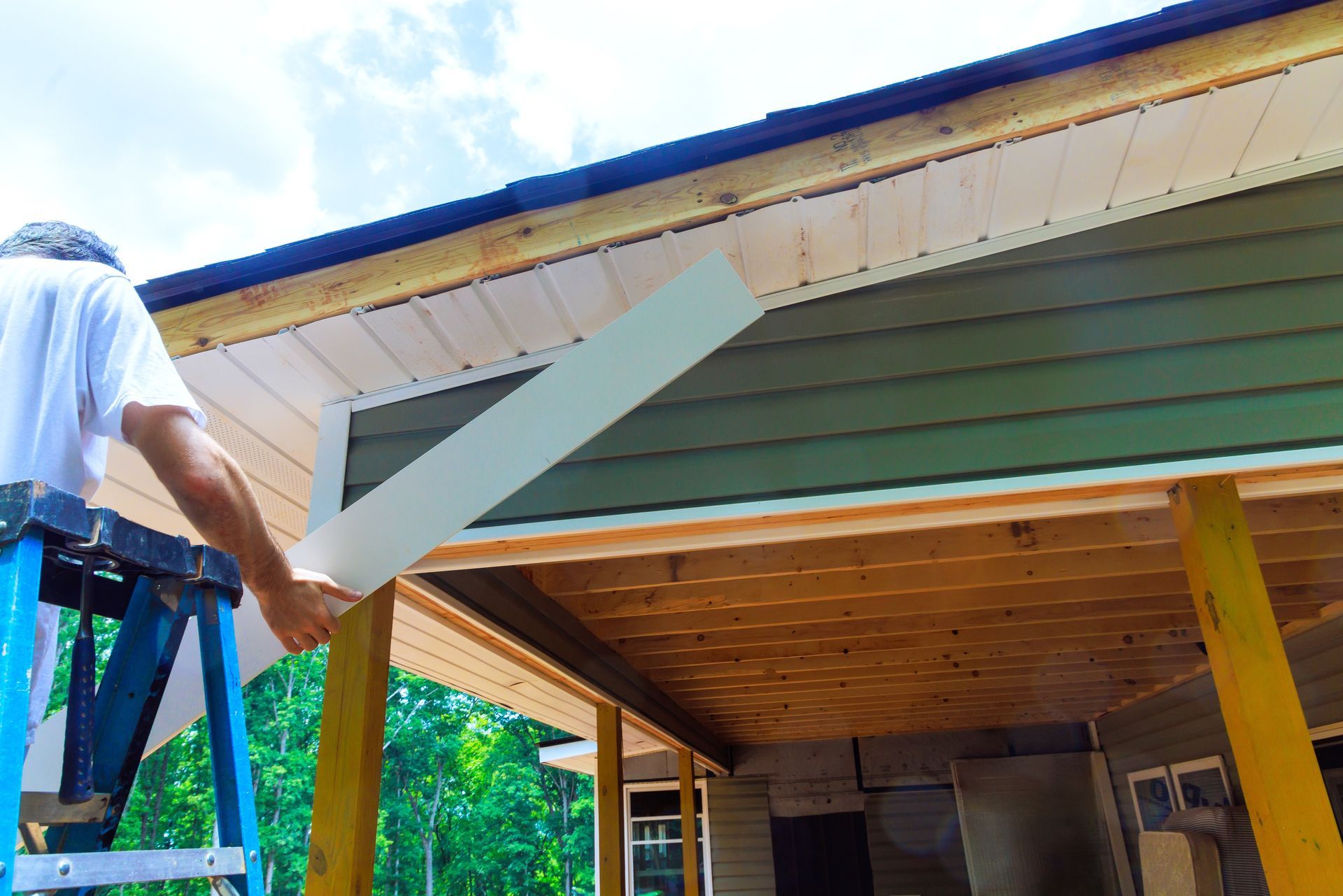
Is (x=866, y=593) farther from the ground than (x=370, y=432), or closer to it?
closer to it

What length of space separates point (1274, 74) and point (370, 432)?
268 centimetres

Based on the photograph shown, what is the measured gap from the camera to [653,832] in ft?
30.5

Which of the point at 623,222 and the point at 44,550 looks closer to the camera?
the point at 44,550

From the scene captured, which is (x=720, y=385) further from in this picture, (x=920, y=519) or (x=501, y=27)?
(x=501, y=27)

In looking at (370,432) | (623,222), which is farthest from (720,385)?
(370,432)

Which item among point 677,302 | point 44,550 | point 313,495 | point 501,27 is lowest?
point 44,550

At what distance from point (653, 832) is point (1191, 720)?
5.53m

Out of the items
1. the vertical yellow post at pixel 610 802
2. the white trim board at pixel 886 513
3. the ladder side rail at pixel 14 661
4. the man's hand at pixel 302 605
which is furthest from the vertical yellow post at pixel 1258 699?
the vertical yellow post at pixel 610 802

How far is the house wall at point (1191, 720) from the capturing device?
14.9ft

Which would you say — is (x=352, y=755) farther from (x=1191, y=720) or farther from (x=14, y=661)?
(x=1191, y=720)

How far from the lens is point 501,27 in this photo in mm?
30141

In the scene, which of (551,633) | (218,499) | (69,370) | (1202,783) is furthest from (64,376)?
(1202,783)

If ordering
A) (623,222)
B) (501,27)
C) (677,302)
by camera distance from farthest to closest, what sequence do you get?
(501,27), (623,222), (677,302)

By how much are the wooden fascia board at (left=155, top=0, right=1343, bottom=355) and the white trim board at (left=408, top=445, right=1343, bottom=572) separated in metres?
0.74
